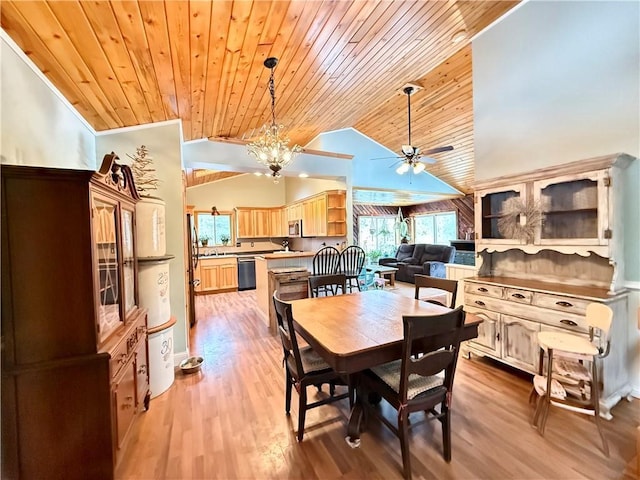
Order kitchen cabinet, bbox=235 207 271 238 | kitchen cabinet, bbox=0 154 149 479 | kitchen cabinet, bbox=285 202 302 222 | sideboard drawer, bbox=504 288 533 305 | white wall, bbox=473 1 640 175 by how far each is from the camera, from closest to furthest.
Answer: kitchen cabinet, bbox=0 154 149 479 < white wall, bbox=473 1 640 175 < sideboard drawer, bbox=504 288 533 305 < kitchen cabinet, bbox=285 202 302 222 < kitchen cabinet, bbox=235 207 271 238

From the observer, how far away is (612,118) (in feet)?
8.27

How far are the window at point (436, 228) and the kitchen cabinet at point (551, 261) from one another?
6018mm

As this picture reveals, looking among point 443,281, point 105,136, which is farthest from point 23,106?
point 443,281

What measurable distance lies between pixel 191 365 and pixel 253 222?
5481mm

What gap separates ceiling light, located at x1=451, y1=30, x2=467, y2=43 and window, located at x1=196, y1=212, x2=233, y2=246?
6.65 metres

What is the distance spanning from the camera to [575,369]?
2391mm

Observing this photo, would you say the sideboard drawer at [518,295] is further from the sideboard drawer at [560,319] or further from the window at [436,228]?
the window at [436,228]

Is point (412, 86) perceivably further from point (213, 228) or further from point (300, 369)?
point (213, 228)

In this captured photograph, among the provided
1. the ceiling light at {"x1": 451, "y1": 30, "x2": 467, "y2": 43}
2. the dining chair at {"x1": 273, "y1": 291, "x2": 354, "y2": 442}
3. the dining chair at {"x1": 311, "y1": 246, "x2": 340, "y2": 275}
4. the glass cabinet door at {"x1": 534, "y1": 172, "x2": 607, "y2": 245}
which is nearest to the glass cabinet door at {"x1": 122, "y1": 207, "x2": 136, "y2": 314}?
the dining chair at {"x1": 273, "y1": 291, "x2": 354, "y2": 442}

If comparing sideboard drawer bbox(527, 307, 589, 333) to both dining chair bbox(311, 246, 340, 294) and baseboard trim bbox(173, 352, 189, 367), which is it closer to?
dining chair bbox(311, 246, 340, 294)

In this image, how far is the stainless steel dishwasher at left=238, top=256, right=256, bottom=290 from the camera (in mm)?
7730

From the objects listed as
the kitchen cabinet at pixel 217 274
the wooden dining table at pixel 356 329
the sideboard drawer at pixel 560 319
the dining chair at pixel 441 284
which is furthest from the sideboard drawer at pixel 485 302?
the kitchen cabinet at pixel 217 274

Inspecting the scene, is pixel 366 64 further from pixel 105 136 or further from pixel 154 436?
pixel 154 436

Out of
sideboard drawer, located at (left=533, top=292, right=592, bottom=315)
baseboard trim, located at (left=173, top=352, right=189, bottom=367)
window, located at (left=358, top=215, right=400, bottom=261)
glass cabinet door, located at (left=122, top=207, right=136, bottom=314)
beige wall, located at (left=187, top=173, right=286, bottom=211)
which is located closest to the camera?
glass cabinet door, located at (left=122, top=207, right=136, bottom=314)
